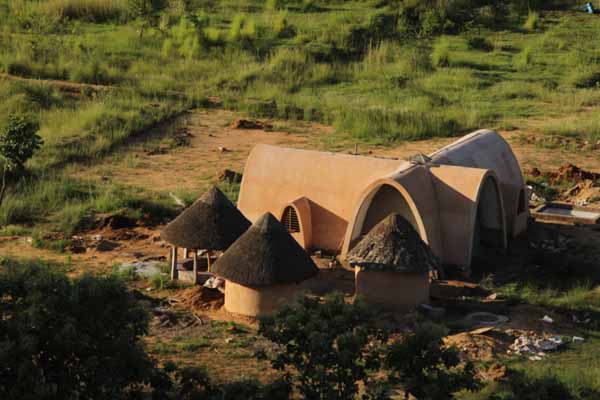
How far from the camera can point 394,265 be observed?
14.1m

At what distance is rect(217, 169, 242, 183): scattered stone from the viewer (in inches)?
828

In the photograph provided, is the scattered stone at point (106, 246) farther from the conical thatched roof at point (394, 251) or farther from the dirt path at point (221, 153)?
the conical thatched roof at point (394, 251)

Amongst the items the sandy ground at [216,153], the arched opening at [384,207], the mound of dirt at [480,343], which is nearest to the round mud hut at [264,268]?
the mound of dirt at [480,343]

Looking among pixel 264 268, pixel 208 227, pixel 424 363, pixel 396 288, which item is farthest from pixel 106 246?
pixel 424 363

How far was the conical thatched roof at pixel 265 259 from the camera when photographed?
13.9m

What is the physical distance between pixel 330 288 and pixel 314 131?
1027 centimetres

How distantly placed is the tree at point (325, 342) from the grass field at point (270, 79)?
5675 millimetres

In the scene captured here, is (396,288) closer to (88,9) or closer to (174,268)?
(174,268)

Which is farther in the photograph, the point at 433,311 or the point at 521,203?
the point at 521,203

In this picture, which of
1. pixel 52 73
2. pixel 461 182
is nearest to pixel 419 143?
pixel 461 182

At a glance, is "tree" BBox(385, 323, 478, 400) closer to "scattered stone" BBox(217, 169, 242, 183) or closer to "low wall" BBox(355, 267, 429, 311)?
"low wall" BBox(355, 267, 429, 311)

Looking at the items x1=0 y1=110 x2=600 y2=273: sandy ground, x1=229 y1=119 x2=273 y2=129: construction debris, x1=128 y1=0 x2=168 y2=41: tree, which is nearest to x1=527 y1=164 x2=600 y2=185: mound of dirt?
x1=0 y1=110 x2=600 y2=273: sandy ground

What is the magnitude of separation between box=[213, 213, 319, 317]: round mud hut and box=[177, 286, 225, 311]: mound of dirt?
22.9 inches

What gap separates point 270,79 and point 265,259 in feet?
51.5
